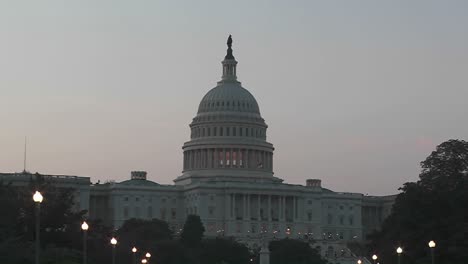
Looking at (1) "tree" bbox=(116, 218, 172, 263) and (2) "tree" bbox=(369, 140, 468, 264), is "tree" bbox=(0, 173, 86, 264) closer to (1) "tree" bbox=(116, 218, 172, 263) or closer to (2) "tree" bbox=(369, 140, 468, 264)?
(2) "tree" bbox=(369, 140, 468, 264)

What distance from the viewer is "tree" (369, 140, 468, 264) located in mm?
111625

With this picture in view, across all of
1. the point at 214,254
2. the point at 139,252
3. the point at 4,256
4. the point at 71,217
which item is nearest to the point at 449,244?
the point at 71,217

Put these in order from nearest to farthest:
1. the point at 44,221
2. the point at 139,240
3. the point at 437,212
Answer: the point at 44,221 → the point at 437,212 → the point at 139,240

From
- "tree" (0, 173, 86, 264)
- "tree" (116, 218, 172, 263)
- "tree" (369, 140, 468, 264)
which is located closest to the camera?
"tree" (0, 173, 86, 264)

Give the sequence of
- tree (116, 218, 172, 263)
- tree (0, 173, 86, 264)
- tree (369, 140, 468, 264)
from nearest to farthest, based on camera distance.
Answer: tree (0, 173, 86, 264) → tree (369, 140, 468, 264) → tree (116, 218, 172, 263)

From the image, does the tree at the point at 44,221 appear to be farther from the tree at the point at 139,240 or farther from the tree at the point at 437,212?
the tree at the point at 139,240

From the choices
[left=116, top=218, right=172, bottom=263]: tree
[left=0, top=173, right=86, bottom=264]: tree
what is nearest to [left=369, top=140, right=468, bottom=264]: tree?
[left=0, top=173, right=86, bottom=264]: tree

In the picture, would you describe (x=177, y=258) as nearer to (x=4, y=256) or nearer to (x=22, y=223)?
(x=22, y=223)

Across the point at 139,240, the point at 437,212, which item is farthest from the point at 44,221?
the point at 139,240

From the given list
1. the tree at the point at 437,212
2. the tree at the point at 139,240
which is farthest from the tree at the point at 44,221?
the tree at the point at 139,240

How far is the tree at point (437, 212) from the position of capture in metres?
112

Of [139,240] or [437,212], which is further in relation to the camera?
[139,240]

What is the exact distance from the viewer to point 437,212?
4542 inches

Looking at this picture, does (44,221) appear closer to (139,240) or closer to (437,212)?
(437,212)
